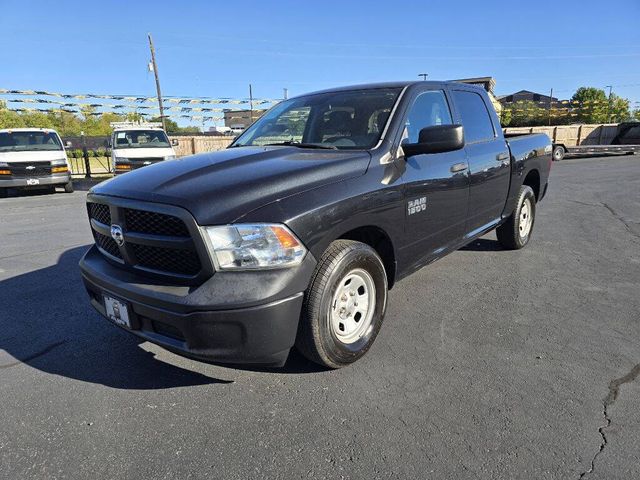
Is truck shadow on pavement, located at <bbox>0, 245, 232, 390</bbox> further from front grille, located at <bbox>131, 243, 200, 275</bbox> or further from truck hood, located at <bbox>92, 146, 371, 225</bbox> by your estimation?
truck hood, located at <bbox>92, 146, 371, 225</bbox>

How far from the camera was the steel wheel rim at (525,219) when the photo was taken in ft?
17.9

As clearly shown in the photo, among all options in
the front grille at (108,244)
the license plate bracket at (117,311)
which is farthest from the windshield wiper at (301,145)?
the license plate bracket at (117,311)

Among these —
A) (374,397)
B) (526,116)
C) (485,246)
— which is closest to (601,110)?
(526,116)

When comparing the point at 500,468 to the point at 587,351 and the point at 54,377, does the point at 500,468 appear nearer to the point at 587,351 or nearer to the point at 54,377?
the point at 587,351

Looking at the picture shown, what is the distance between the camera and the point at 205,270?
228 centimetres

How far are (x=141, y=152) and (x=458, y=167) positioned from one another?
12.1m

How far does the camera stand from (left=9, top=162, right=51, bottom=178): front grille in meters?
12.3

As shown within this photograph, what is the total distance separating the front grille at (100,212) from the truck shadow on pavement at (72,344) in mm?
962

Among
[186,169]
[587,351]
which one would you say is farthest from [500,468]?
[186,169]

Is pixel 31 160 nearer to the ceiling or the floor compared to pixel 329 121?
nearer to the floor

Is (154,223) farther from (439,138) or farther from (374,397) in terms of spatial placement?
(439,138)

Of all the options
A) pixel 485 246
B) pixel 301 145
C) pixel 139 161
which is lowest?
pixel 485 246

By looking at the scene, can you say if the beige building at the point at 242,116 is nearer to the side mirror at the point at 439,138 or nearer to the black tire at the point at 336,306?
the side mirror at the point at 439,138

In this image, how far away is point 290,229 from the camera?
2.33 meters
